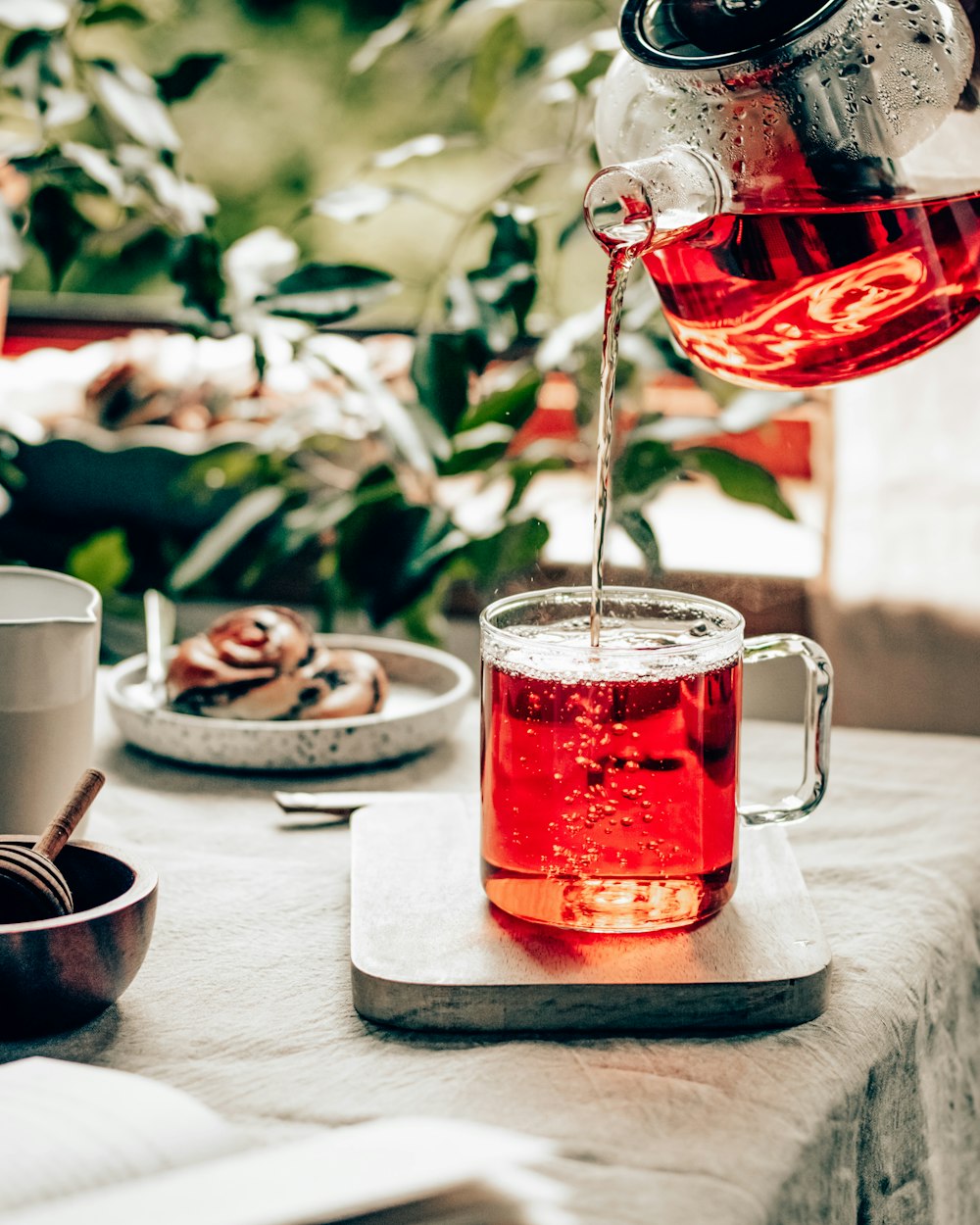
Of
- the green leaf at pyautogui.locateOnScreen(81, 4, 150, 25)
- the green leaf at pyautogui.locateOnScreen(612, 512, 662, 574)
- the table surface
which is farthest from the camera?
the green leaf at pyautogui.locateOnScreen(81, 4, 150, 25)

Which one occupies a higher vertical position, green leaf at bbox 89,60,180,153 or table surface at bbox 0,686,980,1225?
green leaf at bbox 89,60,180,153

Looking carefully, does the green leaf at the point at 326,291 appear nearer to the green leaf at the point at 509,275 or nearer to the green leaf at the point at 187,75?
the green leaf at the point at 509,275

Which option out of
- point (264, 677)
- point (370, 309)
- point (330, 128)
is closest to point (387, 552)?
point (370, 309)

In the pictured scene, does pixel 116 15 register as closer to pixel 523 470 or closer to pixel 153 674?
pixel 523 470

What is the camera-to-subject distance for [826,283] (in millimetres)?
730

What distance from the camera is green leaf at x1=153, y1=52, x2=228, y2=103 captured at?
1.46 meters

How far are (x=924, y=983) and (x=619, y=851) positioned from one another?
188 mm

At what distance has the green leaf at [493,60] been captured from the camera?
5.29 ft

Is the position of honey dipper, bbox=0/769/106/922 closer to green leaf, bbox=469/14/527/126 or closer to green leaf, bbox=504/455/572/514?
green leaf, bbox=504/455/572/514

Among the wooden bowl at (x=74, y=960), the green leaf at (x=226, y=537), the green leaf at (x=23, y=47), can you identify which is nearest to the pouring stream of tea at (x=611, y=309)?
the wooden bowl at (x=74, y=960)

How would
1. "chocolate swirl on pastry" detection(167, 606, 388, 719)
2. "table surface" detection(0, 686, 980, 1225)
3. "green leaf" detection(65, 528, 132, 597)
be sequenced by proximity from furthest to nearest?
"green leaf" detection(65, 528, 132, 597)
"chocolate swirl on pastry" detection(167, 606, 388, 719)
"table surface" detection(0, 686, 980, 1225)

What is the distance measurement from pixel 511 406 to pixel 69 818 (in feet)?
2.51

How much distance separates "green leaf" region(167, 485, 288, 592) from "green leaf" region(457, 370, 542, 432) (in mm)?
430

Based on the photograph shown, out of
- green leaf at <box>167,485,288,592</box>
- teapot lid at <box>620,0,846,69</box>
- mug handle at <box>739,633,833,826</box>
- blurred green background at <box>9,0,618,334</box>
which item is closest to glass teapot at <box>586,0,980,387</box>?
teapot lid at <box>620,0,846,69</box>
